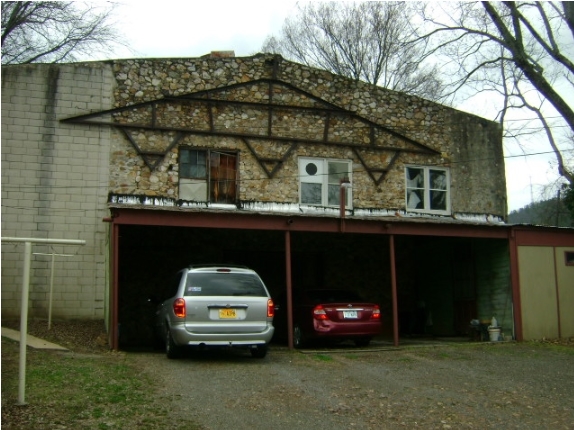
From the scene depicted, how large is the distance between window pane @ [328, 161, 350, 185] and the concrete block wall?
20.6ft

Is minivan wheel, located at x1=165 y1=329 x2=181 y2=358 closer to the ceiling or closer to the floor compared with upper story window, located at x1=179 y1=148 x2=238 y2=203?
closer to the floor

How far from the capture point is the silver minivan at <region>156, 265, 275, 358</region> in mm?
11586

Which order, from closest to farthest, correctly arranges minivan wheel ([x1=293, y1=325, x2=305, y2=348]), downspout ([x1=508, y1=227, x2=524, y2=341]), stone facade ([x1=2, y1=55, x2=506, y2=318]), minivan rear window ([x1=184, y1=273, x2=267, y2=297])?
1. minivan rear window ([x1=184, y1=273, x2=267, y2=297])
2. minivan wheel ([x1=293, y1=325, x2=305, y2=348])
3. downspout ([x1=508, y1=227, x2=524, y2=341])
4. stone facade ([x1=2, y1=55, x2=506, y2=318])

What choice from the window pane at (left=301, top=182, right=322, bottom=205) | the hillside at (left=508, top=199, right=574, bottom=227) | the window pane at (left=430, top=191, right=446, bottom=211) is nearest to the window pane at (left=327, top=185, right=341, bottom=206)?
the window pane at (left=301, top=182, right=322, bottom=205)

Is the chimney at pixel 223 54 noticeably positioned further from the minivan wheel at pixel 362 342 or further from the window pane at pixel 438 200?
the minivan wheel at pixel 362 342

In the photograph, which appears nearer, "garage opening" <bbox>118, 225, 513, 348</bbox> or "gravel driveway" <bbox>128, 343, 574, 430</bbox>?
"gravel driveway" <bbox>128, 343, 574, 430</bbox>

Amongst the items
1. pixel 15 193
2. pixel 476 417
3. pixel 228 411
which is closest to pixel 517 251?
pixel 476 417

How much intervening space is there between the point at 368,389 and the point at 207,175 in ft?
33.7

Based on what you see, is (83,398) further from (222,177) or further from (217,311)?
(222,177)

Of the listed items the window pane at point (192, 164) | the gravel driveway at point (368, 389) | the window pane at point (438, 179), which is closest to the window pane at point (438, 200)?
the window pane at point (438, 179)

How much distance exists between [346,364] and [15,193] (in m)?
9.71

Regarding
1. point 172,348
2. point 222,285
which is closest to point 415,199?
point 222,285

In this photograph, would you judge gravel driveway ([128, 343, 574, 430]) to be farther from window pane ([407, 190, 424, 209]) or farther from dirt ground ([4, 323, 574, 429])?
window pane ([407, 190, 424, 209])

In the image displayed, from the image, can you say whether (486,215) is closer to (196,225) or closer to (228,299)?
(196,225)
